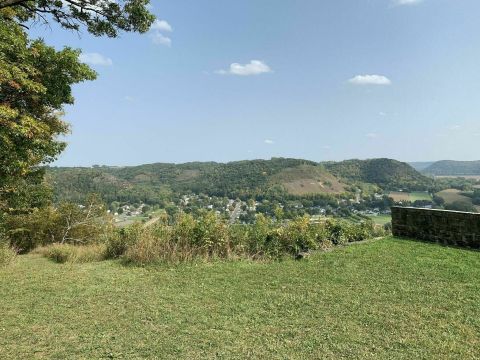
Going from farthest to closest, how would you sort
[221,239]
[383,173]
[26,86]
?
[383,173], [221,239], [26,86]

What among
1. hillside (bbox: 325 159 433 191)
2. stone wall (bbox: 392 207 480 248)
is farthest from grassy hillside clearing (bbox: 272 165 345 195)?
stone wall (bbox: 392 207 480 248)

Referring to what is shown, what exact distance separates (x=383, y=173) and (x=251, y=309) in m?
82.4

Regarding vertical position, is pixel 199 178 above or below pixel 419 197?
above

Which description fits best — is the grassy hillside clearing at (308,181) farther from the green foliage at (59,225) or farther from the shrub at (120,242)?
the shrub at (120,242)

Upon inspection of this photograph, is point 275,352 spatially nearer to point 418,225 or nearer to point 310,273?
point 310,273

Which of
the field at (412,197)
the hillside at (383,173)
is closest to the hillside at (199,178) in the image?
the hillside at (383,173)

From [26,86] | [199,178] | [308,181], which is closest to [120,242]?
[26,86]

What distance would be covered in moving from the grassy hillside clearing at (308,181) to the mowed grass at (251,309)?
2313 inches

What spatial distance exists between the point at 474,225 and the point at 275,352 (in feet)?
21.9

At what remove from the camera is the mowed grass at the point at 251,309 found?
3504mm

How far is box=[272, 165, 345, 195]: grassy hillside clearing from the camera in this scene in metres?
68.6

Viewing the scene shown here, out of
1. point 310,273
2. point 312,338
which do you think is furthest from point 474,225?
point 312,338

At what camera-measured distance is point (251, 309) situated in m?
4.59

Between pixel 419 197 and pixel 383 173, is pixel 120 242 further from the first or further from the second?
pixel 383 173
